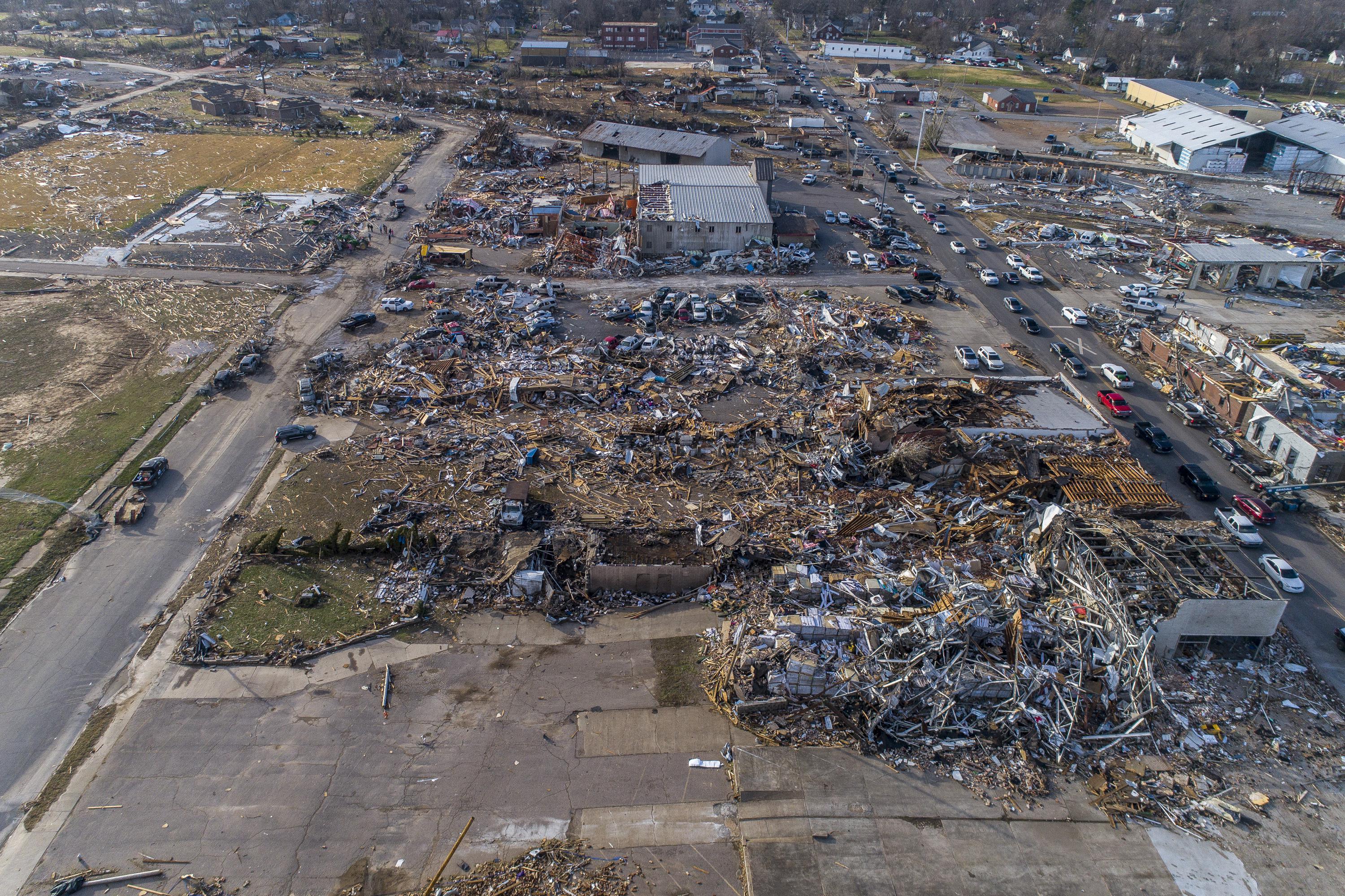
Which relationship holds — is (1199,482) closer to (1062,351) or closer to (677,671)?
(1062,351)

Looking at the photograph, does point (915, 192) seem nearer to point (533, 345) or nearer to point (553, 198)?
point (553, 198)

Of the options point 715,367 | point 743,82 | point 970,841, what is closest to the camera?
point 970,841

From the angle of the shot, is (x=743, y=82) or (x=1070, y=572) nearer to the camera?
(x=1070, y=572)

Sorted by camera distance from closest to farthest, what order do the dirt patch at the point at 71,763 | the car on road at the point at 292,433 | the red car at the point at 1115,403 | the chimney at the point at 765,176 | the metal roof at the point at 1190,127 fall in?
the dirt patch at the point at 71,763 → the car on road at the point at 292,433 → the red car at the point at 1115,403 → the chimney at the point at 765,176 → the metal roof at the point at 1190,127

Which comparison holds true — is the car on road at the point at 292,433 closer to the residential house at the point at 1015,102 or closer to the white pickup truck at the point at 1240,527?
the white pickup truck at the point at 1240,527

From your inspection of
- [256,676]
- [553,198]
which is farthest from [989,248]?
[256,676]

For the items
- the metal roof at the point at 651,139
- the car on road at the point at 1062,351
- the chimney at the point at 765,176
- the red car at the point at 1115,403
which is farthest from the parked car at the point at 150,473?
the metal roof at the point at 651,139

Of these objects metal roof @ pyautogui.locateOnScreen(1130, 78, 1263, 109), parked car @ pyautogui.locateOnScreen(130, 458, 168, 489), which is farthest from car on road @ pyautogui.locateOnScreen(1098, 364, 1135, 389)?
metal roof @ pyautogui.locateOnScreen(1130, 78, 1263, 109)
